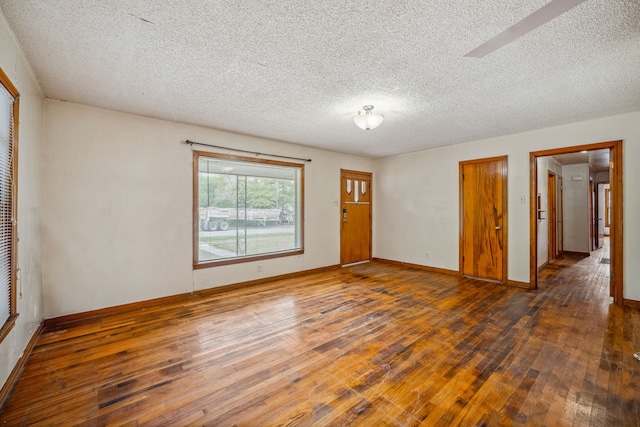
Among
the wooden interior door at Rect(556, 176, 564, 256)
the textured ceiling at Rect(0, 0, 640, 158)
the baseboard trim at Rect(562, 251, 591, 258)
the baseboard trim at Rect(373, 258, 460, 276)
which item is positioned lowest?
the baseboard trim at Rect(373, 258, 460, 276)

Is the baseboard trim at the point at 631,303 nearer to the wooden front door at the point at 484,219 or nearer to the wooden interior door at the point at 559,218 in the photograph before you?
the wooden front door at the point at 484,219

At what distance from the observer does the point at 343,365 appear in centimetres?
227

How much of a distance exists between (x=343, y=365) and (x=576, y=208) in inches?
338

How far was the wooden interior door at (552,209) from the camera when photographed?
249 inches

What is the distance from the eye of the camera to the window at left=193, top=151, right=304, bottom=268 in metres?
4.23

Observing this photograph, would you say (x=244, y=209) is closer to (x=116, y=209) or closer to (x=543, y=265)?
(x=116, y=209)

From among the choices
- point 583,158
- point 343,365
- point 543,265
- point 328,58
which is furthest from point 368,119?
point 583,158

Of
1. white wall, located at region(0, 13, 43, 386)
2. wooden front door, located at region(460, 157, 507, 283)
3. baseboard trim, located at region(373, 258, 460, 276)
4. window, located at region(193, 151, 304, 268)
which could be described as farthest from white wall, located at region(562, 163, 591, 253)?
white wall, located at region(0, 13, 43, 386)

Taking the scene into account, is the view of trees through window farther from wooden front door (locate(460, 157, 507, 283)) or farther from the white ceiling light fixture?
wooden front door (locate(460, 157, 507, 283))

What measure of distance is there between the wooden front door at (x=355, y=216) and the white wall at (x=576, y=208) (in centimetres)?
566

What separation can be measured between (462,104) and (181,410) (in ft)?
13.1

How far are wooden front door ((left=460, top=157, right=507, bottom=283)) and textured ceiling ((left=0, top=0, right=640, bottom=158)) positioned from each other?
4.31ft

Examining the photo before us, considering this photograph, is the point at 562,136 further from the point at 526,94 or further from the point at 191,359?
the point at 191,359

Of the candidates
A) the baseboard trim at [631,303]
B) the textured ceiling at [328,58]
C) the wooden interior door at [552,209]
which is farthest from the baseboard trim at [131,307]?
the wooden interior door at [552,209]
